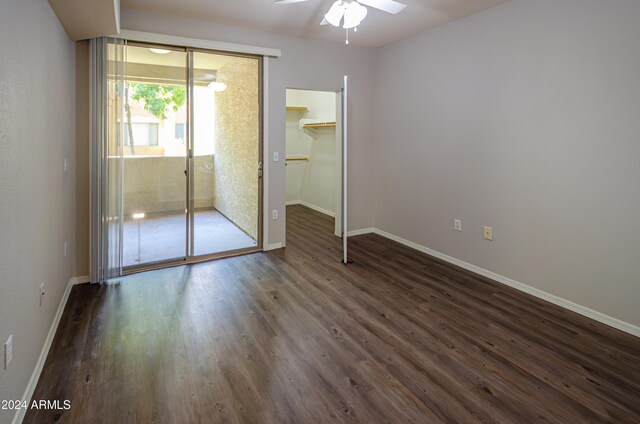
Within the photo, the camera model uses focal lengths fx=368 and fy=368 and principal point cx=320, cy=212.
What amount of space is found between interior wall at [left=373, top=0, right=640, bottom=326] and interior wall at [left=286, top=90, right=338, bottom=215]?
2250 millimetres

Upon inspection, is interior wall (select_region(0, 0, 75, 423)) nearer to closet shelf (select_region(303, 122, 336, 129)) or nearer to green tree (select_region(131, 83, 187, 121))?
green tree (select_region(131, 83, 187, 121))

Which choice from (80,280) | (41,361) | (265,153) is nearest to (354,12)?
(265,153)

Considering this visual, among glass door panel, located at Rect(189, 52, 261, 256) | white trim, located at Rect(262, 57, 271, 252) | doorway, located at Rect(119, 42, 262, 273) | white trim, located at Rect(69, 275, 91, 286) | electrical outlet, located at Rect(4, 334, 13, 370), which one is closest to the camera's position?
electrical outlet, located at Rect(4, 334, 13, 370)

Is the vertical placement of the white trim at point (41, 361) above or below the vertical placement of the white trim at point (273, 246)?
below

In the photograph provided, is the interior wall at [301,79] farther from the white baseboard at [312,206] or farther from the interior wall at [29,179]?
the white baseboard at [312,206]

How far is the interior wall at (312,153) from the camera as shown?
6836mm

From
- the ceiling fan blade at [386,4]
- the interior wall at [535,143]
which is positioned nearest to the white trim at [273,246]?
the interior wall at [535,143]

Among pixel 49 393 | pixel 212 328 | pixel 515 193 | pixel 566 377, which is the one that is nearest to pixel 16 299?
pixel 49 393

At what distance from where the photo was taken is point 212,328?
2701 millimetres

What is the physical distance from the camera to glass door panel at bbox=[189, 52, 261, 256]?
4.03 metres

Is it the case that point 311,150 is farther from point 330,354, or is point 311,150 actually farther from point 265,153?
point 330,354

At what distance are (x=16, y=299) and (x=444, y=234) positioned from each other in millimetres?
3886

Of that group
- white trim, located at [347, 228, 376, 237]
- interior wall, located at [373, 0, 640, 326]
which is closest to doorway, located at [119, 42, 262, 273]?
white trim, located at [347, 228, 376, 237]

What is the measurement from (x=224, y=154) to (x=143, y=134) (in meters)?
0.89
